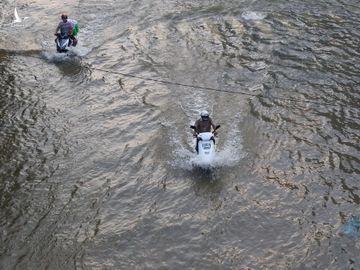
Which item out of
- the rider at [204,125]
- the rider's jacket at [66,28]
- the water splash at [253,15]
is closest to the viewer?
the rider at [204,125]

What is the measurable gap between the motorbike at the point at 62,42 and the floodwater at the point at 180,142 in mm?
577

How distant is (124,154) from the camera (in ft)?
53.5

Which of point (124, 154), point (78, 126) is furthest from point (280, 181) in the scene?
point (78, 126)

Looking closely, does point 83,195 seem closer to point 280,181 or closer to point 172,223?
point 172,223

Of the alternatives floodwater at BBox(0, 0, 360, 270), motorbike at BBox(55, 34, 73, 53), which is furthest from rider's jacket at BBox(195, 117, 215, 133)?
motorbike at BBox(55, 34, 73, 53)

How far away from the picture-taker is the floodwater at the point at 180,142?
12672 mm

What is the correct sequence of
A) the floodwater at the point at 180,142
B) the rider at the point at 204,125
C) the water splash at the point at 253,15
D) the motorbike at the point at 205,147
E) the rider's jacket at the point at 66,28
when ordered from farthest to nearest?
the water splash at the point at 253,15, the rider's jacket at the point at 66,28, the rider at the point at 204,125, the motorbike at the point at 205,147, the floodwater at the point at 180,142

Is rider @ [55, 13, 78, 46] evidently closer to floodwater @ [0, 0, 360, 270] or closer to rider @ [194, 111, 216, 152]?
floodwater @ [0, 0, 360, 270]

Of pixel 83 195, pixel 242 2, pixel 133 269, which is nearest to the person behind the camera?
pixel 133 269

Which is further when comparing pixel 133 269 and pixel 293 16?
pixel 293 16

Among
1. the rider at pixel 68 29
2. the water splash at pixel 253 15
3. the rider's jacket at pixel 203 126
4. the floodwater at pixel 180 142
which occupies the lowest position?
the floodwater at pixel 180 142

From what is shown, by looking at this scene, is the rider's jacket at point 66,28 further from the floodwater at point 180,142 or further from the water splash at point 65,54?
the floodwater at point 180,142

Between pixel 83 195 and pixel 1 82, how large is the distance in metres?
9.09

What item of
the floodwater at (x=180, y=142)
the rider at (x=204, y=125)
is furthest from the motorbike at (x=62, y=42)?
the rider at (x=204, y=125)
